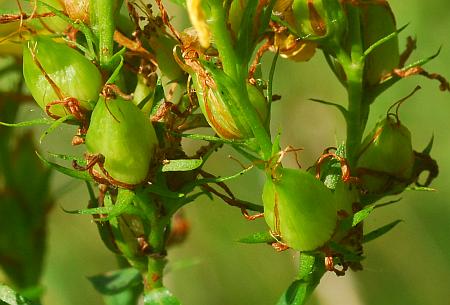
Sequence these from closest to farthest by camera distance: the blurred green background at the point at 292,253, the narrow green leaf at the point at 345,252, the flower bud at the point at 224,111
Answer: the flower bud at the point at 224,111 < the narrow green leaf at the point at 345,252 < the blurred green background at the point at 292,253

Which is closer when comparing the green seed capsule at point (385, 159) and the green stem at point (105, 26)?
the green stem at point (105, 26)

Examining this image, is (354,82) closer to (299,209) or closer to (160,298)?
(299,209)

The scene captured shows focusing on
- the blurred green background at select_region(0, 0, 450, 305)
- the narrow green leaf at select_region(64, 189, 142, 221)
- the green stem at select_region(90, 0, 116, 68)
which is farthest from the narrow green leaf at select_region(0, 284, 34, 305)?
the blurred green background at select_region(0, 0, 450, 305)

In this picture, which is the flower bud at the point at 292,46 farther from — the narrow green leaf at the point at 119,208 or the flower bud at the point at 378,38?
the narrow green leaf at the point at 119,208

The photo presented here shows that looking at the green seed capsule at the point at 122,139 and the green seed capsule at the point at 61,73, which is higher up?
the green seed capsule at the point at 61,73

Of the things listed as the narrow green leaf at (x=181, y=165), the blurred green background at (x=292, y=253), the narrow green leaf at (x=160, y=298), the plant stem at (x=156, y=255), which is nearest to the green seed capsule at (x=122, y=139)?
the narrow green leaf at (x=181, y=165)

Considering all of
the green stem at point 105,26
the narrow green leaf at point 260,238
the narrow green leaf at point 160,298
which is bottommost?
the narrow green leaf at point 160,298

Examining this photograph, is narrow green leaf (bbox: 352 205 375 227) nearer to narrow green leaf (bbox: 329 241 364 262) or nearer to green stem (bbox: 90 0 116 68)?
narrow green leaf (bbox: 329 241 364 262)

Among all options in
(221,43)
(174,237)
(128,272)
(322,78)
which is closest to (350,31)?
(221,43)
